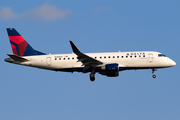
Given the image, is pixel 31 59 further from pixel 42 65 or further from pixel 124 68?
pixel 124 68

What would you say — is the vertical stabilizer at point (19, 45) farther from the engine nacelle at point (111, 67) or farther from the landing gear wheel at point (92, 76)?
the engine nacelle at point (111, 67)

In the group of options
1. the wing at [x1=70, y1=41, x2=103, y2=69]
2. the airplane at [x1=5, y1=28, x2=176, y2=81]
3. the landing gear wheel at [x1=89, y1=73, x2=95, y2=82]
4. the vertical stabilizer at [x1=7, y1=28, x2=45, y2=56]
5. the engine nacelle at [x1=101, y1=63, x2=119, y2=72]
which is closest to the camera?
the wing at [x1=70, y1=41, x2=103, y2=69]

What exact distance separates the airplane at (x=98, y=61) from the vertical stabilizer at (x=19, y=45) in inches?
38.7

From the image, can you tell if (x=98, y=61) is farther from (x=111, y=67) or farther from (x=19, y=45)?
(x=19, y=45)

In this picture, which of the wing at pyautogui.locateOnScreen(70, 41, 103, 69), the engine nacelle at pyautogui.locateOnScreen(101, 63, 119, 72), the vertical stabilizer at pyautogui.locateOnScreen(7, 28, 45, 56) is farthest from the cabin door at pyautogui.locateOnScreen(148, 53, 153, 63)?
the vertical stabilizer at pyautogui.locateOnScreen(7, 28, 45, 56)

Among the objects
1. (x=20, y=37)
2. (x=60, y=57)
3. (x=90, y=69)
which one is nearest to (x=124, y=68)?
(x=90, y=69)

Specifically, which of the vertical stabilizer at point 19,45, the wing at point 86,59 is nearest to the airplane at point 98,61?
the wing at point 86,59

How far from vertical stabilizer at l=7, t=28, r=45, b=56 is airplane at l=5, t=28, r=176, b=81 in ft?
3.22

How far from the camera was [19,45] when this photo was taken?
55.3 m

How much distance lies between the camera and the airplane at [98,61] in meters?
50.1

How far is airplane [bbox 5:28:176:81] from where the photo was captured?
164 ft

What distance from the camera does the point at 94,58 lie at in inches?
2014

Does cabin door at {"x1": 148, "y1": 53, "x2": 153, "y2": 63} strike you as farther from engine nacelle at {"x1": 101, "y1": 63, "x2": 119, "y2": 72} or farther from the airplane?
engine nacelle at {"x1": 101, "y1": 63, "x2": 119, "y2": 72}

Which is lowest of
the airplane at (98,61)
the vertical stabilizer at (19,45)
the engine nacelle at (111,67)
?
the engine nacelle at (111,67)
